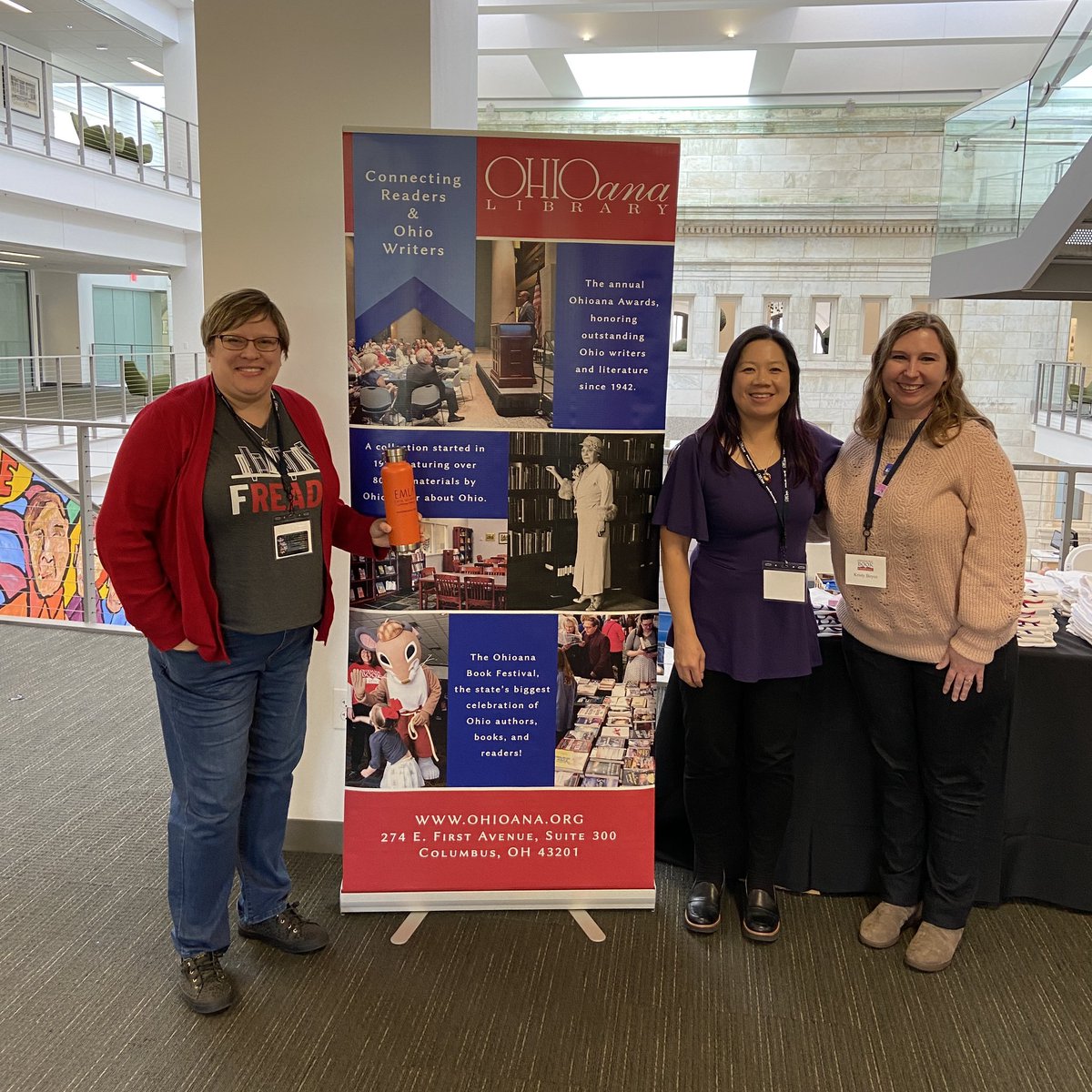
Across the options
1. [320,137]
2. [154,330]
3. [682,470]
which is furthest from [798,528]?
[154,330]

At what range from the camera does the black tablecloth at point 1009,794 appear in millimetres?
2418

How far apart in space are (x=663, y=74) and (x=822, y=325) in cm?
420

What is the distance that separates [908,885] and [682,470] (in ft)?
4.12

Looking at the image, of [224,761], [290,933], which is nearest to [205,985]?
[290,933]

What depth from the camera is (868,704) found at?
2.30 m

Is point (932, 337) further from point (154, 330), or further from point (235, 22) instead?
point (154, 330)

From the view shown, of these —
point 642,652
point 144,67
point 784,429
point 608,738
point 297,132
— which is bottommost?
point 608,738

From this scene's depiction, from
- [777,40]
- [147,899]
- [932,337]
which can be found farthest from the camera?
[777,40]

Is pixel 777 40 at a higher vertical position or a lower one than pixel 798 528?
higher

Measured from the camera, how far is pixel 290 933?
229 cm

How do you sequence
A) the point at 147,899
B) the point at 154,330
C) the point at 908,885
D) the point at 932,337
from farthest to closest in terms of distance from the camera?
the point at 154,330 → the point at 147,899 → the point at 908,885 → the point at 932,337

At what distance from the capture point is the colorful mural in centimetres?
508

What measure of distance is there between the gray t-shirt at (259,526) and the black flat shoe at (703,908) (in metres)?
1.28

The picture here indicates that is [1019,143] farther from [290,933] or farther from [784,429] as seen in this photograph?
[290,933]
